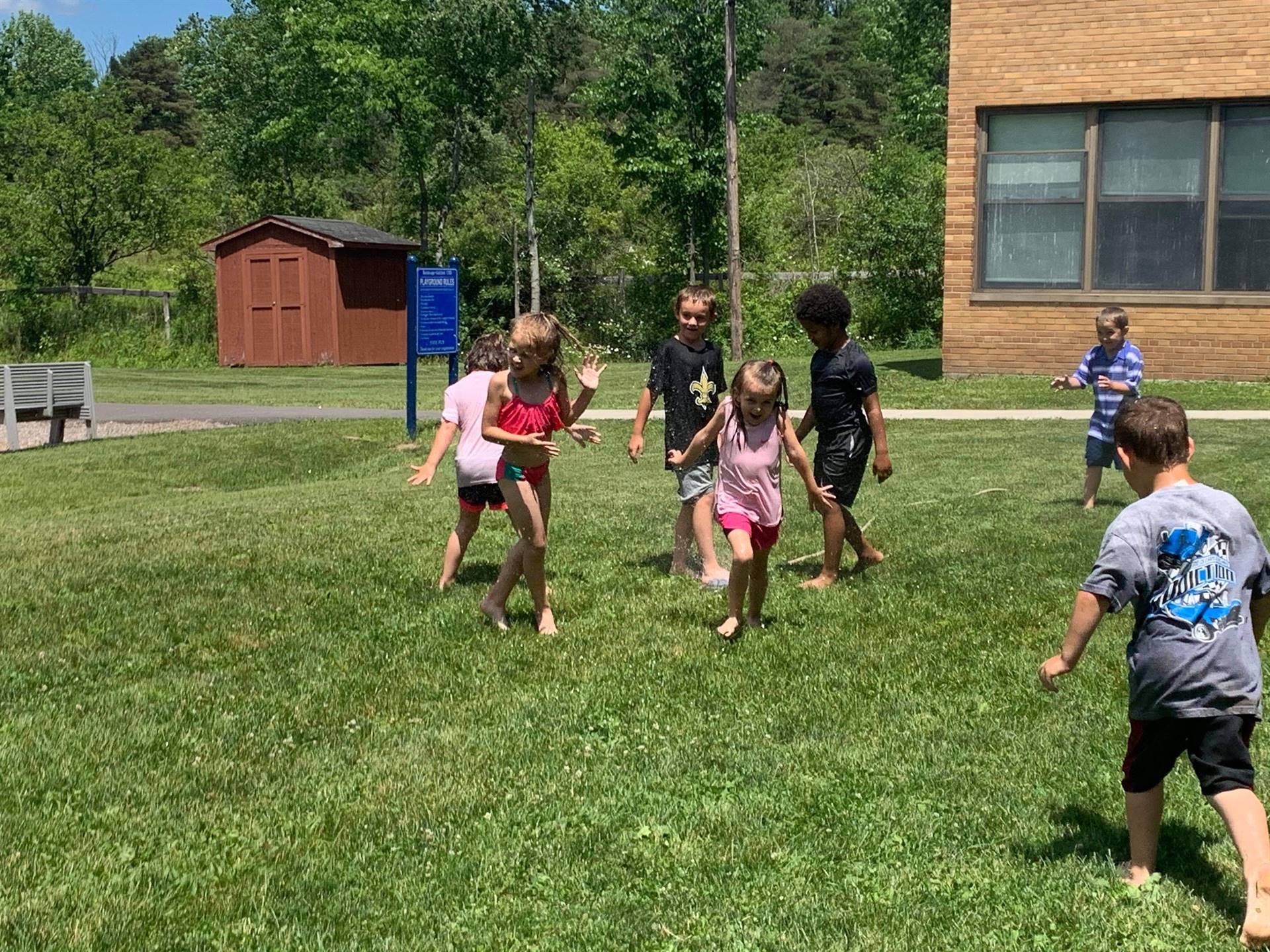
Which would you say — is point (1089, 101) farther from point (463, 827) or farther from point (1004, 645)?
point (463, 827)

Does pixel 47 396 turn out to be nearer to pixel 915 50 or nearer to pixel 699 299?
pixel 699 299

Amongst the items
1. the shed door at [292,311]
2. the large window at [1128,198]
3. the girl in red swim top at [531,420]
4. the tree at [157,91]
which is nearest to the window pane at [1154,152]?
the large window at [1128,198]

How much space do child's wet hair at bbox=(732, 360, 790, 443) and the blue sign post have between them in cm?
977

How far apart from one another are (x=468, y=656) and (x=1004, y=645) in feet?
7.72

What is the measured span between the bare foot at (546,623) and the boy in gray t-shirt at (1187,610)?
11.3ft

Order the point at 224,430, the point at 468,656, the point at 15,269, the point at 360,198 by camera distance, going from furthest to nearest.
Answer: the point at 360,198 < the point at 15,269 < the point at 224,430 < the point at 468,656

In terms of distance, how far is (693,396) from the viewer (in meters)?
8.16

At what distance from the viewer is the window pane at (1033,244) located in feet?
71.6

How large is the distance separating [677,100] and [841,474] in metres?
33.1

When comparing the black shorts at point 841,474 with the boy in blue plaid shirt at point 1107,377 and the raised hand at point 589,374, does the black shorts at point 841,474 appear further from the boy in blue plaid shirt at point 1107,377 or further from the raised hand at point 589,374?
the boy in blue plaid shirt at point 1107,377

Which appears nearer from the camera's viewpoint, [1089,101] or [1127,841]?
[1127,841]

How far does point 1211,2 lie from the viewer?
20969 mm

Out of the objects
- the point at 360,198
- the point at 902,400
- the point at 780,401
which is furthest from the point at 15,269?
the point at 780,401

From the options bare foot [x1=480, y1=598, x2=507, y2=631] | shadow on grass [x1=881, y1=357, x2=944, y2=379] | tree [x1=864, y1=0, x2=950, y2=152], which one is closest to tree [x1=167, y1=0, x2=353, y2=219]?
tree [x1=864, y1=0, x2=950, y2=152]
